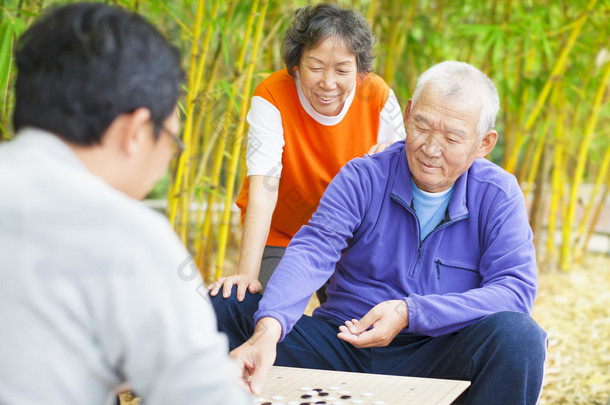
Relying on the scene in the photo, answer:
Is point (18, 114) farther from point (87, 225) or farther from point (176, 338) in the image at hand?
point (176, 338)

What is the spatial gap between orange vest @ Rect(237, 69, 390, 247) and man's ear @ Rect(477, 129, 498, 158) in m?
0.45

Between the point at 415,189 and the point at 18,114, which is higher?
the point at 18,114

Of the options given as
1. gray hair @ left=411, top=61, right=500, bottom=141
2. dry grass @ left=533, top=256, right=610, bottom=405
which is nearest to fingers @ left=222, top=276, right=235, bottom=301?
gray hair @ left=411, top=61, right=500, bottom=141

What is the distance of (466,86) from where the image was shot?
164cm

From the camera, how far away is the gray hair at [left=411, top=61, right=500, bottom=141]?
1640mm

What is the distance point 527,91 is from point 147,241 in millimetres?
3562

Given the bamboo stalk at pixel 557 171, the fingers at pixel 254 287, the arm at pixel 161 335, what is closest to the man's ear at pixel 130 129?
the arm at pixel 161 335

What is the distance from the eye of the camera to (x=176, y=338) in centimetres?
76

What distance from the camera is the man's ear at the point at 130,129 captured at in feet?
2.71

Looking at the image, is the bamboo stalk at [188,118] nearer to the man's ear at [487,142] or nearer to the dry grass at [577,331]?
the man's ear at [487,142]

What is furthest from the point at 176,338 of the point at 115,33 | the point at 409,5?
the point at 409,5

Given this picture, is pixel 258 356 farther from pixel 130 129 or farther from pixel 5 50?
pixel 5 50

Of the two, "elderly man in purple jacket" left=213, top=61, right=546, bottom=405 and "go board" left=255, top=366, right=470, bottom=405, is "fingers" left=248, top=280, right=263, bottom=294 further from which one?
"go board" left=255, top=366, right=470, bottom=405

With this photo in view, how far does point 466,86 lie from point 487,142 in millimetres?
182
